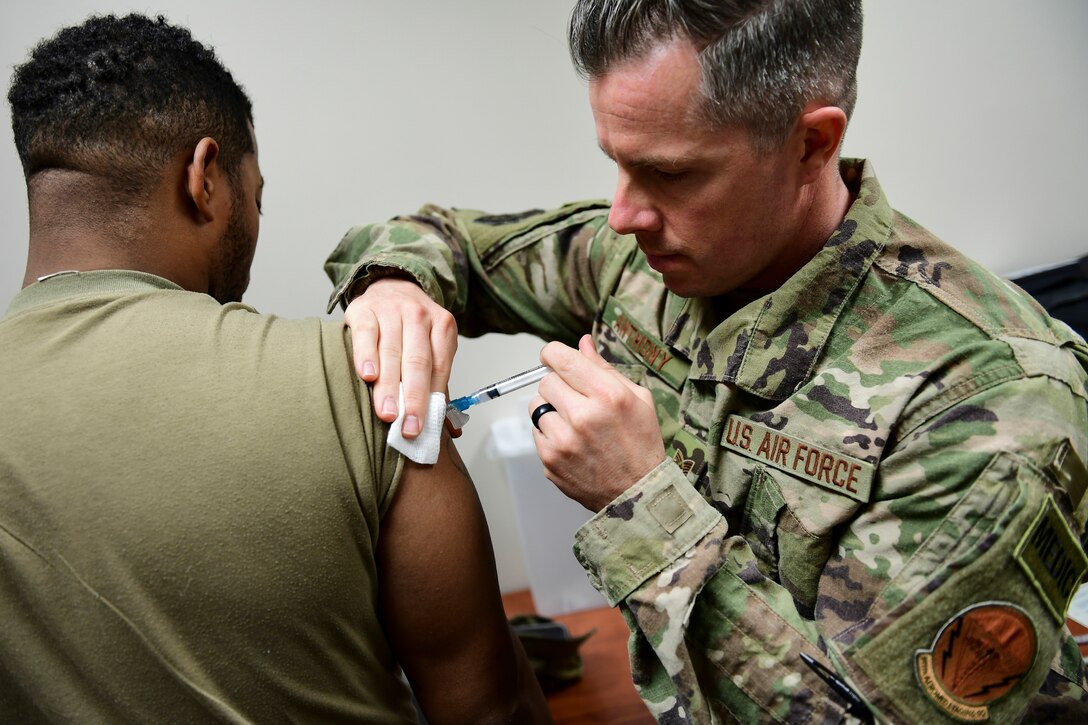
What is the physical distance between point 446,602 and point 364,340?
34 cm

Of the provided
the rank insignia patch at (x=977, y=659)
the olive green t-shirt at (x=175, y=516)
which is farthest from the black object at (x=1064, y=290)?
the olive green t-shirt at (x=175, y=516)

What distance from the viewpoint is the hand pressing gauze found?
34.7 inches

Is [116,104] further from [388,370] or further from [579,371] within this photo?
[579,371]

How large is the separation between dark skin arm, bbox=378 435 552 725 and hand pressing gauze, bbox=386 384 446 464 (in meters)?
0.02

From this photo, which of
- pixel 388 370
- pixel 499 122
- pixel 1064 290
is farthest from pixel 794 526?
pixel 1064 290

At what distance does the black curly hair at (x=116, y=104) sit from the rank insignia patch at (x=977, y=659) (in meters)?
1.09

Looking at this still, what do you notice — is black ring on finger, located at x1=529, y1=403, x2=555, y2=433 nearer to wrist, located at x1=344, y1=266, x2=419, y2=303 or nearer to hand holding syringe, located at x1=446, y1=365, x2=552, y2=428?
hand holding syringe, located at x1=446, y1=365, x2=552, y2=428

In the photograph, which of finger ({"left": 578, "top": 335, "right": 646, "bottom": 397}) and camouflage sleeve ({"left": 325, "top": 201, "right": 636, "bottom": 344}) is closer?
finger ({"left": 578, "top": 335, "right": 646, "bottom": 397})

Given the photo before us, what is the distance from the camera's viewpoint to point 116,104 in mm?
989

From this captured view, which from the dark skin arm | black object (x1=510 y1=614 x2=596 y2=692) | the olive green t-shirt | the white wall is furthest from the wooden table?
the olive green t-shirt

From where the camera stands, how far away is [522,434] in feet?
7.02

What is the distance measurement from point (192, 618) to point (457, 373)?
55.3 inches

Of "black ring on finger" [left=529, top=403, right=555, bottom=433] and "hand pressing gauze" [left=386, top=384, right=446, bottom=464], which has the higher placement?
"hand pressing gauze" [left=386, top=384, right=446, bottom=464]

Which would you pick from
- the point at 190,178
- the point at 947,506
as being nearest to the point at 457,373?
the point at 190,178
